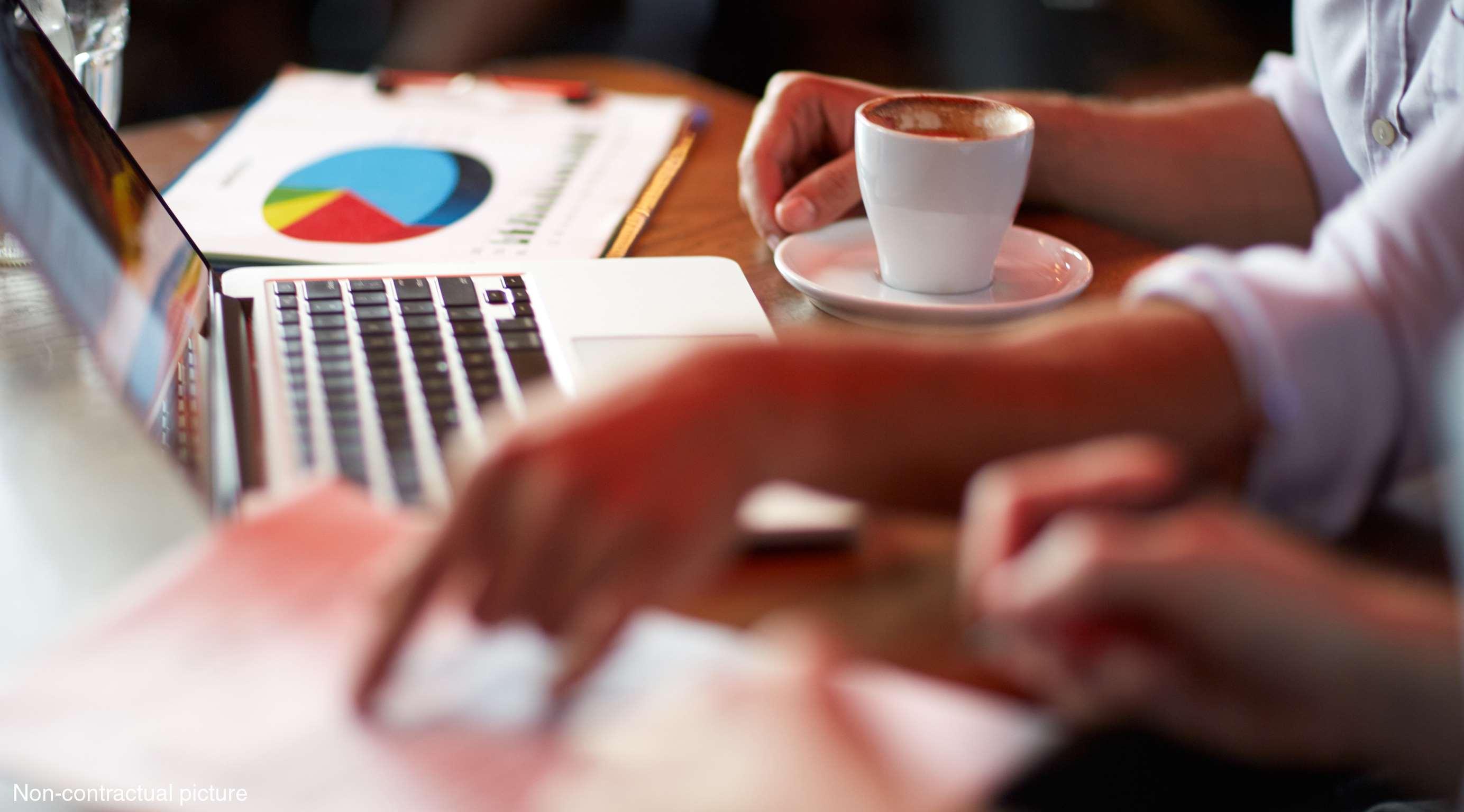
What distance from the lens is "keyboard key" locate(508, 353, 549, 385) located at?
60cm

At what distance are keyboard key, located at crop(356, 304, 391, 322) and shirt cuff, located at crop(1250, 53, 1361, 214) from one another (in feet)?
2.12

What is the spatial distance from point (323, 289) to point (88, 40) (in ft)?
1.02

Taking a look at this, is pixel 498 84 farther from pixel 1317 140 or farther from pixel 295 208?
pixel 1317 140

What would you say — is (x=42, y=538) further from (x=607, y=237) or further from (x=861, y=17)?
(x=861, y=17)

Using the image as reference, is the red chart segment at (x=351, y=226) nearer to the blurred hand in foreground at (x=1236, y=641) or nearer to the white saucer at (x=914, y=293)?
the white saucer at (x=914, y=293)

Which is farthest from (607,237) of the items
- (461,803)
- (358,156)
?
(461,803)

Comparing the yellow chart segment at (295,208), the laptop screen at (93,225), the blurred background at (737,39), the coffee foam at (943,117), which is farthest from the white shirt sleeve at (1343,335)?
the blurred background at (737,39)

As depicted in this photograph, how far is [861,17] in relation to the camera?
3.17 metres

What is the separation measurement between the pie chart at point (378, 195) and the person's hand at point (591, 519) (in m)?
0.46

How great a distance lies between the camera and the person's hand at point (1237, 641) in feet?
1.16

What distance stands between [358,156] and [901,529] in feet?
2.06

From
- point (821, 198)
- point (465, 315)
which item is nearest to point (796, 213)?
point (821, 198)

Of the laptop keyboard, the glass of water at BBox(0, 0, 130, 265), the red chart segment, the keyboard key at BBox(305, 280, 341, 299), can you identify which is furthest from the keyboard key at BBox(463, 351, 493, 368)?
the glass of water at BBox(0, 0, 130, 265)

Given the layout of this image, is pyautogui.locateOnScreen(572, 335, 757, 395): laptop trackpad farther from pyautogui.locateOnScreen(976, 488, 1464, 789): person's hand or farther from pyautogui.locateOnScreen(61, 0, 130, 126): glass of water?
pyautogui.locateOnScreen(61, 0, 130, 126): glass of water
